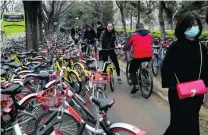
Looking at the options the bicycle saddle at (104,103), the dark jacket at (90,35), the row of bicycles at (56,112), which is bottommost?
the row of bicycles at (56,112)

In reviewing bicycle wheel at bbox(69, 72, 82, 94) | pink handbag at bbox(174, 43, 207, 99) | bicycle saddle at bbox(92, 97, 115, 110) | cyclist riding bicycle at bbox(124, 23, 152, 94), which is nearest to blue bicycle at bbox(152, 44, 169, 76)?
cyclist riding bicycle at bbox(124, 23, 152, 94)

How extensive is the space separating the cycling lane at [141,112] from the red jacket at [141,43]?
3.59 ft

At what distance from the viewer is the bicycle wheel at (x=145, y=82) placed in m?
6.36

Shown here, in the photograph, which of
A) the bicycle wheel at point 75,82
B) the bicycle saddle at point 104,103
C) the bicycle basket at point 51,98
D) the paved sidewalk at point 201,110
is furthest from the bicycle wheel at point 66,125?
the paved sidewalk at point 201,110

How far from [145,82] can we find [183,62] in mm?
3357

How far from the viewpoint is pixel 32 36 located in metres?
12.9

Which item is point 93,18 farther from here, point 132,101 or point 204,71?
point 204,71

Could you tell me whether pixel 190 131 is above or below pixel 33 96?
below

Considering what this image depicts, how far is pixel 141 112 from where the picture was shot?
5734 mm

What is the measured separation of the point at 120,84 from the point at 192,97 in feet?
16.9

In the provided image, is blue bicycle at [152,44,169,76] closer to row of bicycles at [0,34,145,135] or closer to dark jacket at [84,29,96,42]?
row of bicycles at [0,34,145,135]

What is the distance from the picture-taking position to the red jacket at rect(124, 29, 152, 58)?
20.8 feet

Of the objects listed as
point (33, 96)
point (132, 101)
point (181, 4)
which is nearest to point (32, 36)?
point (132, 101)

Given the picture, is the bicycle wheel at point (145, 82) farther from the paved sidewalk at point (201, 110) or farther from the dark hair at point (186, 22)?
the dark hair at point (186, 22)
